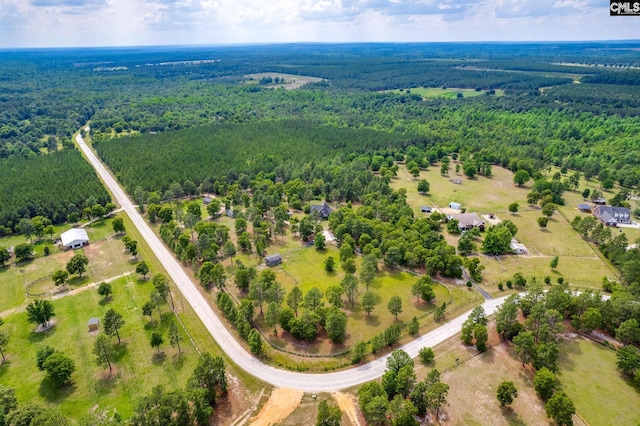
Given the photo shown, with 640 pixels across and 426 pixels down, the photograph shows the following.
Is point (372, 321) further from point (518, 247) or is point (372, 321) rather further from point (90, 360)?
point (518, 247)

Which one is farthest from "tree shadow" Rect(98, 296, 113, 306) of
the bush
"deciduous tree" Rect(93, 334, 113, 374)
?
the bush

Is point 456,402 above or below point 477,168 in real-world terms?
below

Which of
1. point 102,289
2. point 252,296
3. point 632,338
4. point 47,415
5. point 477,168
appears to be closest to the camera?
point 47,415

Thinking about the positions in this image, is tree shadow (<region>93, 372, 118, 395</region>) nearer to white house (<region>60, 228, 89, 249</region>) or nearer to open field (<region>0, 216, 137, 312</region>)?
open field (<region>0, 216, 137, 312</region>)

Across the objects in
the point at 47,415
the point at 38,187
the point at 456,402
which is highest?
the point at 38,187

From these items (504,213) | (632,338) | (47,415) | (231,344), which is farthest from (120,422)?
(504,213)

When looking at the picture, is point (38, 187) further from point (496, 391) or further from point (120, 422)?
point (496, 391)
